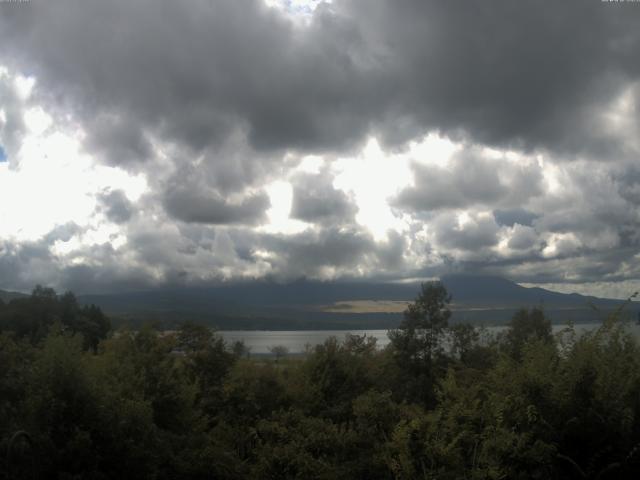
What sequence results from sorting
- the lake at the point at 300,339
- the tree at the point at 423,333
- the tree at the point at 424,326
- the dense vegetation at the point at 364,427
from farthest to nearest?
1. the tree at the point at 424,326
2. the tree at the point at 423,333
3. the lake at the point at 300,339
4. the dense vegetation at the point at 364,427

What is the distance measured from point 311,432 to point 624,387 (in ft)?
18.2

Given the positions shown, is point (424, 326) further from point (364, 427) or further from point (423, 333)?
point (364, 427)

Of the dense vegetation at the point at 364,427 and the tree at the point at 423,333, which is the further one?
the tree at the point at 423,333

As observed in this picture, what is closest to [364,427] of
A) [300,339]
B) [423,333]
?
[423,333]

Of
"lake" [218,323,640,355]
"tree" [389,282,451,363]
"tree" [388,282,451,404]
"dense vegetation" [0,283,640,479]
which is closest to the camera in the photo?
"dense vegetation" [0,283,640,479]

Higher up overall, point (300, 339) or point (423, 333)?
point (423, 333)

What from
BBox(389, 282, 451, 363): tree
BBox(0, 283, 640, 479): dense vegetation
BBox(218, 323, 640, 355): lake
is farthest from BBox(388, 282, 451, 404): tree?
BBox(0, 283, 640, 479): dense vegetation

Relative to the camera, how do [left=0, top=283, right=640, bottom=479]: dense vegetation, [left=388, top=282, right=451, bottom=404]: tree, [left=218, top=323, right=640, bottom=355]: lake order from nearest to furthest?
[left=0, top=283, right=640, bottom=479]: dense vegetation
[left=218, top=323, right=640, bottom=355]: lake
[left=388, top=282, right=451, bottom=404]: tree

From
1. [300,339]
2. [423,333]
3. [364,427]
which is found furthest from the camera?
[300,339]

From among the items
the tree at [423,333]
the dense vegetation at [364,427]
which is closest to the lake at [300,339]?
the dense vegetation at [364,427]

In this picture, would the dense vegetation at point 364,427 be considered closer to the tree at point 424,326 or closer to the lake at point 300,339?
the lake at point 300,339

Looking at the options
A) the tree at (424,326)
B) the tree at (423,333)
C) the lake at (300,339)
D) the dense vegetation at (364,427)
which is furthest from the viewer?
the tree at (424,326)

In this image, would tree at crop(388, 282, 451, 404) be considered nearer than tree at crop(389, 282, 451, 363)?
Answer: Yes

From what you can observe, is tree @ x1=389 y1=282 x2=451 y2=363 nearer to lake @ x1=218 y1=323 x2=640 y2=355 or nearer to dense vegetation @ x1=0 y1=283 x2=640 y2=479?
lake @ x1=218 y1=323 x2=640 y2=355
